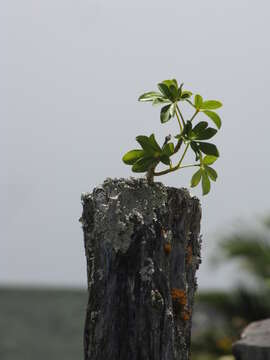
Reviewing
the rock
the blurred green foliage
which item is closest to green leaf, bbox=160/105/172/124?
the rock

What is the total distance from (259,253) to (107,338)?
19.6ft

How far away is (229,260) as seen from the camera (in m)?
8.11

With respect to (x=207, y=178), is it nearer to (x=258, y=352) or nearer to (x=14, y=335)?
(x=258, y=352)

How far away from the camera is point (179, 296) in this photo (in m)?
2.42

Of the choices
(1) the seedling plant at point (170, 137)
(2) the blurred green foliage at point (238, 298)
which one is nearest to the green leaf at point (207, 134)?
(1) the seedling plant at point (170, 137)

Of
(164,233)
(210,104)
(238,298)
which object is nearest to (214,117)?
(210,104)

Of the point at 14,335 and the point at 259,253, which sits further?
the point at 14,335

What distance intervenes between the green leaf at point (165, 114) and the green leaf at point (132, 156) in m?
0.14

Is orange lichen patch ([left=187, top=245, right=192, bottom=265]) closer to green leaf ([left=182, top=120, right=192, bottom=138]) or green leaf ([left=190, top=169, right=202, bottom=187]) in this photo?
green leaf ([left=190, top=169, right=202, bottom=187])

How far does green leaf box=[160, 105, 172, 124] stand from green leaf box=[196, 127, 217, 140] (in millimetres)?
146

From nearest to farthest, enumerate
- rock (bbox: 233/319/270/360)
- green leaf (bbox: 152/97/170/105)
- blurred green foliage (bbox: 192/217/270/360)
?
green leaf (bbox: 152/97/170/105) < rock (bbox: 233/319/270/360) < blurred green foliage (bbox: 192/217/270/360)

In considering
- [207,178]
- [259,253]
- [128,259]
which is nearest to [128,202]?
[128,259]

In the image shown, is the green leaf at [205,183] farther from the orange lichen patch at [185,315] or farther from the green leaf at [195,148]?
the orange lichen patch at [185,315]

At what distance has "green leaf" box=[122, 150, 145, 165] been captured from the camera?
7.76 ft
